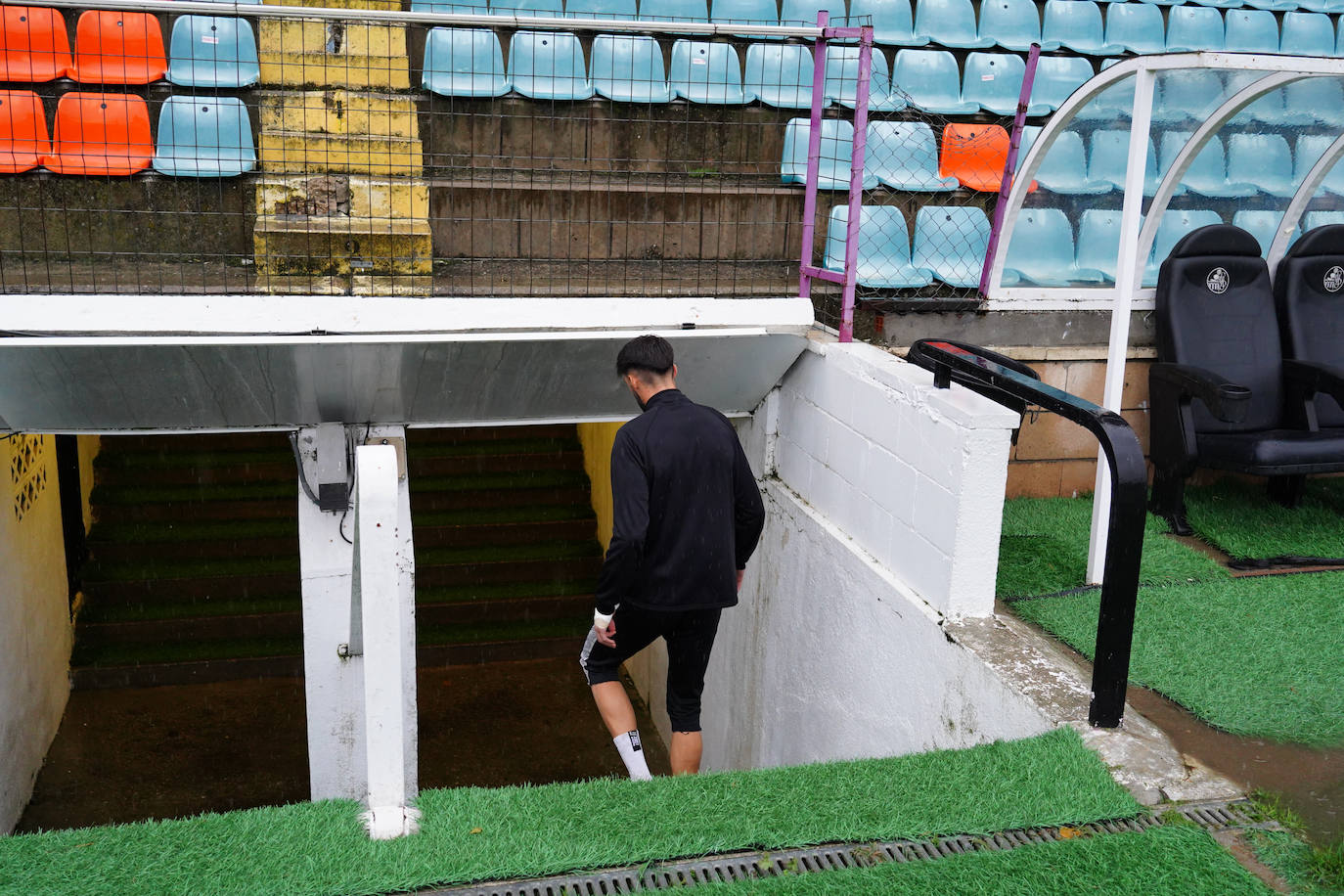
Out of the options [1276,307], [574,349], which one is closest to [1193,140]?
[1276,307]

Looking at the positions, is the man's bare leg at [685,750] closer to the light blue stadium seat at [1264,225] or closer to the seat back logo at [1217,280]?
the seat back logo at [1217,280]

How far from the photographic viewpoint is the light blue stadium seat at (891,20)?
6965 millimetres

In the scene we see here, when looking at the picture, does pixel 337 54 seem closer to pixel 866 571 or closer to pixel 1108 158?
pixel 1108 158

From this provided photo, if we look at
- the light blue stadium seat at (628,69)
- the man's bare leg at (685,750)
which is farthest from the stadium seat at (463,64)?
the man's bare leg at (685,750)

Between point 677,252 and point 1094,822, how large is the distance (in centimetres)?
373

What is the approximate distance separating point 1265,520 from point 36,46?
274 inches

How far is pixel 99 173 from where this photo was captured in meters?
5.13

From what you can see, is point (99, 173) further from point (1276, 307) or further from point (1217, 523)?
point (1276, 307)

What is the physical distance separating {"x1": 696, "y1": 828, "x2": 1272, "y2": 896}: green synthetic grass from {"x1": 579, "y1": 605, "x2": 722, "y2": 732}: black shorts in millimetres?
1343

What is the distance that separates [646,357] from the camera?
143 inches

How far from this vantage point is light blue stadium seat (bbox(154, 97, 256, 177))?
5363 millimetres

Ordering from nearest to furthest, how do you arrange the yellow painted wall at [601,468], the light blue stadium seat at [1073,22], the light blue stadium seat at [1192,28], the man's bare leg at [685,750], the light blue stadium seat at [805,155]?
the man's bare leg at [685,750] → the light blue stadium seat at [805,155] → the light blue stadium seat at [1073,22] → the light blue stadium seat at [1192,28] → the yellow painted wall at [601,468]

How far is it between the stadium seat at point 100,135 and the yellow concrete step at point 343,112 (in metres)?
0.68

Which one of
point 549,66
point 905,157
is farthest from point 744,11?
point 905,157
